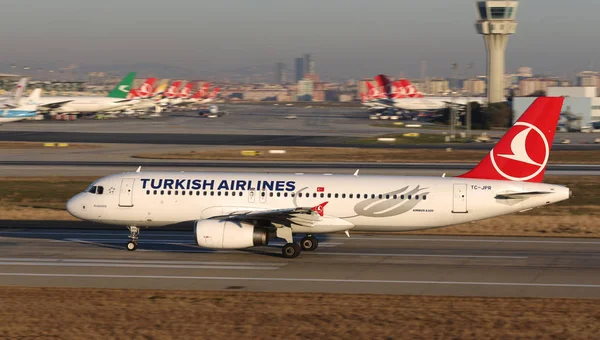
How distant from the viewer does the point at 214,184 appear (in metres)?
34.2

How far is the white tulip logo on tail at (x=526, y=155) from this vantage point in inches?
1308

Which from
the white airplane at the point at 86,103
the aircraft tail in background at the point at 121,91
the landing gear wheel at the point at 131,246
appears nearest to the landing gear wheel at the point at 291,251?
the landing gear wheel at the point at 131,246

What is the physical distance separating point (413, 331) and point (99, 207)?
61.8 ft

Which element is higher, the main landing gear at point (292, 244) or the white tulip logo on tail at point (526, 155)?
the white tulip logo on tail at point (526, 155)

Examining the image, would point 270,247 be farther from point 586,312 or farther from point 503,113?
point 503,113

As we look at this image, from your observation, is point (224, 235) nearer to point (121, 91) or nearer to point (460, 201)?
point (460, 201)

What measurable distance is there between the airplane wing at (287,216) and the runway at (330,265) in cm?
162

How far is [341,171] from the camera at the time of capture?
62.1 metres

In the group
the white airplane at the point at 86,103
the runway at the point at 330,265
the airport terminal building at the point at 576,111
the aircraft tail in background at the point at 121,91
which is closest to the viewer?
the runway at the point at 330,265

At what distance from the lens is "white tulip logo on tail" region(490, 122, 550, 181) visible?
33.2 m

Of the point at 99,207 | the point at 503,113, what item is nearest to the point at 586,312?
the point at 99,207

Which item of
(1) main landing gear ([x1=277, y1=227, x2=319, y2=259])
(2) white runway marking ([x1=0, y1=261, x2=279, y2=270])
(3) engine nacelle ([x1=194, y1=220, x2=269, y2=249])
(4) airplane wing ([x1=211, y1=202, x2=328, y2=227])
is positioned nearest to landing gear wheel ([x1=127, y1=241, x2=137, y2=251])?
(2) white runway marking ([x1=0, y1=261, x2=279, y2=270])

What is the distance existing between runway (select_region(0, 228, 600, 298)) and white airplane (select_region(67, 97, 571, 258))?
154 centimetres

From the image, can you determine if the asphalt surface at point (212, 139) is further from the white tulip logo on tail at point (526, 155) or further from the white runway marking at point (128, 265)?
the white runway marking at point (128, 265)
